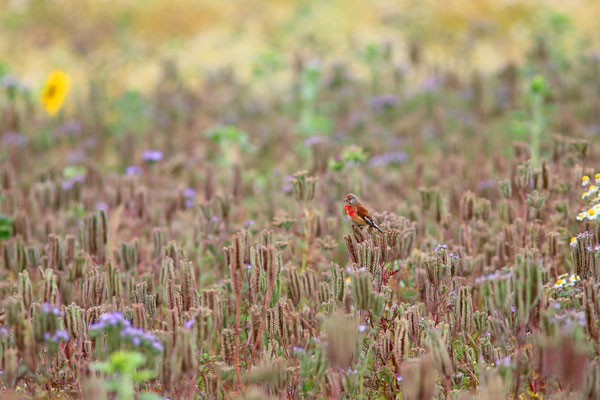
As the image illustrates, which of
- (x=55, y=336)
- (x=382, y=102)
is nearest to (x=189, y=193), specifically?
(x=55, y=336)

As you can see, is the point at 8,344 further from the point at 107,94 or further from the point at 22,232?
the point at 107,94

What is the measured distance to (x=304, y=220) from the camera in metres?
5.30

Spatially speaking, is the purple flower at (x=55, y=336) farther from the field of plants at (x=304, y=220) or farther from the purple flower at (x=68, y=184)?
the purple flower at (x=68, y=184)

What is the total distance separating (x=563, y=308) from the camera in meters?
4.00

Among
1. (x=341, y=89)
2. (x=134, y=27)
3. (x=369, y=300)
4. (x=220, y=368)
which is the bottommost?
(x=220, y=368)

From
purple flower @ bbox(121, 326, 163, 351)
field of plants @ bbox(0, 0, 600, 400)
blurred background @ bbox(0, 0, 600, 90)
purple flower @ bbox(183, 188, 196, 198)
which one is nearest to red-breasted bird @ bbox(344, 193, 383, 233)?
field of plants @ bbox(0, 0, 600, 400)

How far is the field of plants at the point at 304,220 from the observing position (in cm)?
335

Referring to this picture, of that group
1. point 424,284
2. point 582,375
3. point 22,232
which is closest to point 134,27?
point 22,232

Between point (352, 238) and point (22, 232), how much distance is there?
9.61ft

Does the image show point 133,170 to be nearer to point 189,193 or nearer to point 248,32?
point 189,193

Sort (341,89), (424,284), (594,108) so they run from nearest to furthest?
(424,284) → (594,108) → (341,89)

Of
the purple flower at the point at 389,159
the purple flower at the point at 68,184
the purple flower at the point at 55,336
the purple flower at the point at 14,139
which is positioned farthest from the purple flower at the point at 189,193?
the purple flower at the point at 55,336

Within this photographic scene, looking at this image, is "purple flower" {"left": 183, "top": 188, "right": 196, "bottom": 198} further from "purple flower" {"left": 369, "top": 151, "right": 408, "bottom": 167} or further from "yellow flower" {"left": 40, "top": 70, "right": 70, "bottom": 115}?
"yellow flower" {"left": 40, "top": 70, "right": 70, "bottom": 115}

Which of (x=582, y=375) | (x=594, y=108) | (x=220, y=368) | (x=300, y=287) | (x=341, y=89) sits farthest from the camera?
(x=341, y=89)
